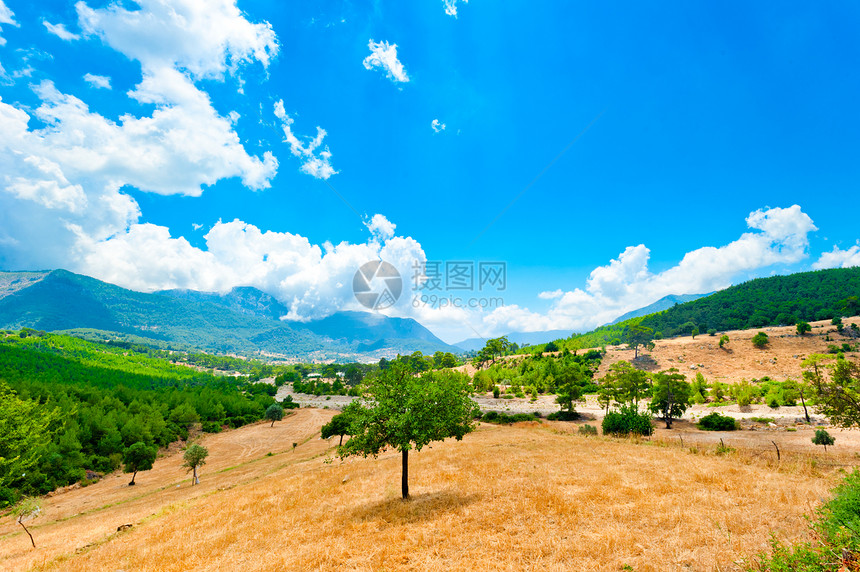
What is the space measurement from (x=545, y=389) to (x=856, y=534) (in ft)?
336

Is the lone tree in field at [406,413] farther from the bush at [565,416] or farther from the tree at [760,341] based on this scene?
the tree at [760,341]

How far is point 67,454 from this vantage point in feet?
180

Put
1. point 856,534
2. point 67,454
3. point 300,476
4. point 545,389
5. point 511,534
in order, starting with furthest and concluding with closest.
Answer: point 545,389
point 67,454
point 300,476
point 511,534
point 856,534

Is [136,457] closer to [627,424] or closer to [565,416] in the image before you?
[627,424]

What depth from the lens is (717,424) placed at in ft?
146

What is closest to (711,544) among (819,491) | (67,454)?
(819,491)

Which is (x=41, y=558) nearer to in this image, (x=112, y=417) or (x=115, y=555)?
(x=115, y=555)

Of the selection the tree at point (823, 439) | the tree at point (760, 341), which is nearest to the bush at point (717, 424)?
the tree at point (823, 439)

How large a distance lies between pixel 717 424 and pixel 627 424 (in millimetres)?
17274

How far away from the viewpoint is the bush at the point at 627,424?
3825 centimetres

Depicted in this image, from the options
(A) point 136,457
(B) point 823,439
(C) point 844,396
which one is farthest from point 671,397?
(A) point 136,457

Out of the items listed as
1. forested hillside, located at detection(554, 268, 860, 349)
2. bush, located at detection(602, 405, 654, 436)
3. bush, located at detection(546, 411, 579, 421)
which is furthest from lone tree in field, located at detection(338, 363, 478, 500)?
forested hillside, located at detection(554, 268, 860, 349)

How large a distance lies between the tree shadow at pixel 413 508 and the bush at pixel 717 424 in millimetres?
46069

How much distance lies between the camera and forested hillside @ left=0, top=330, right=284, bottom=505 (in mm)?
41028
